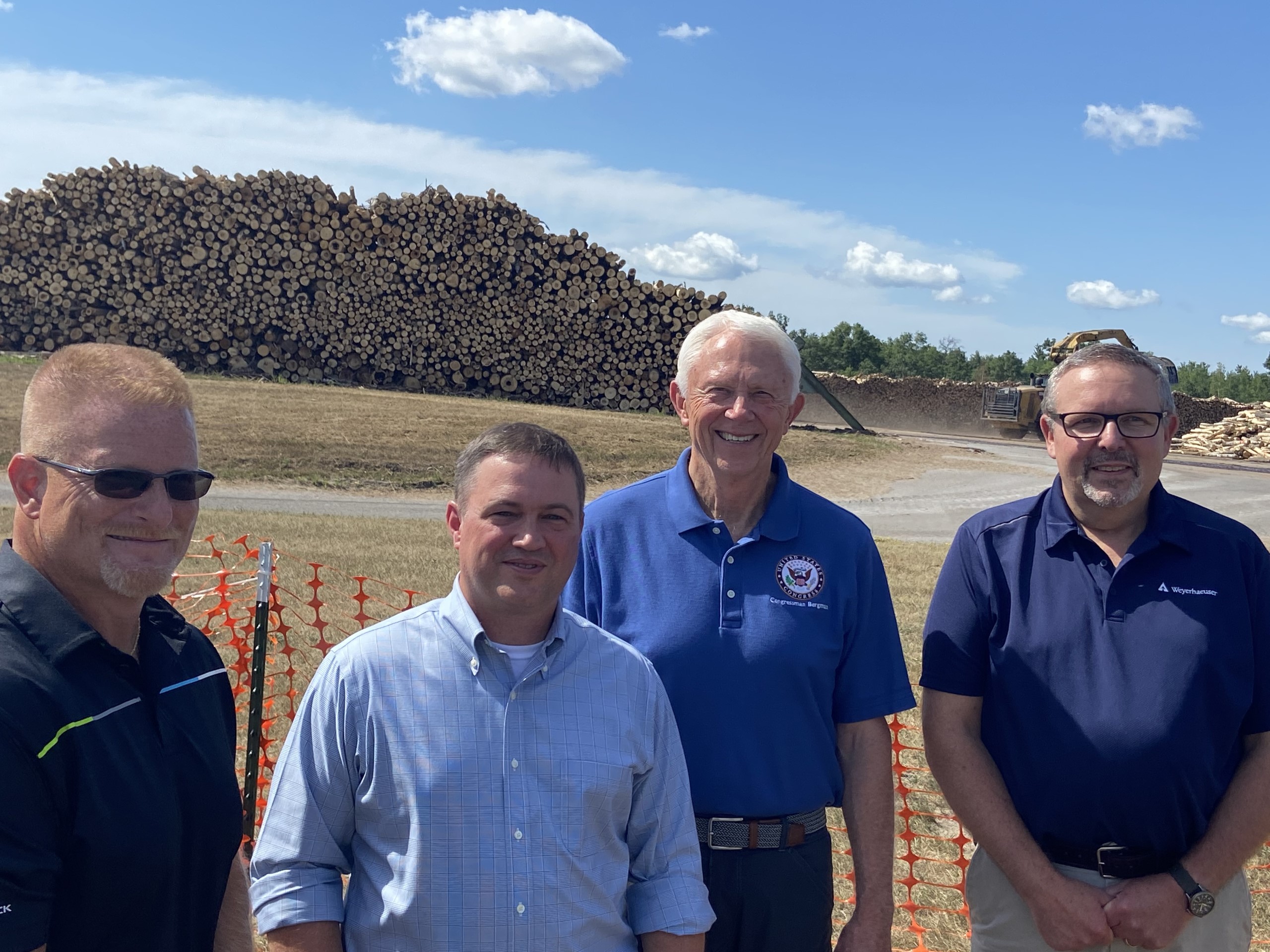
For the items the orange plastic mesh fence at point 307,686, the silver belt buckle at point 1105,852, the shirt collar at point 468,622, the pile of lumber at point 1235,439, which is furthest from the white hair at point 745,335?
the pile of lumber at point 1235,439

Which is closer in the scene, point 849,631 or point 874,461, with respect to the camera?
point 849,631

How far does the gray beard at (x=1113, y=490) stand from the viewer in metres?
2.36

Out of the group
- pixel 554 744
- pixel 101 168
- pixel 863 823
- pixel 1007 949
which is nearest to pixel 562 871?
pixel 554 744

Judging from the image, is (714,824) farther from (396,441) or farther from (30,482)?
(396,441)

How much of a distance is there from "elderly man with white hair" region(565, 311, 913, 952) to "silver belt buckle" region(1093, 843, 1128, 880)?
0.50m

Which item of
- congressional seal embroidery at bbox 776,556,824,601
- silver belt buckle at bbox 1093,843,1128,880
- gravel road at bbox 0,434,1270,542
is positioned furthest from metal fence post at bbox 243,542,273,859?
gravel road at bbox 0,434,1270,542

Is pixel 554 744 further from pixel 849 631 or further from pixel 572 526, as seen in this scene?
pixel 849 631

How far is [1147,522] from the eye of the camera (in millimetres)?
2430

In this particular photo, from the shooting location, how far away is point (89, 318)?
21.2 meters

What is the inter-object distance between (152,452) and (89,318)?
2250 cm

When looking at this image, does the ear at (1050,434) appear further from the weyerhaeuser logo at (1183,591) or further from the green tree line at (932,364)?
the green tree line at (932,364)

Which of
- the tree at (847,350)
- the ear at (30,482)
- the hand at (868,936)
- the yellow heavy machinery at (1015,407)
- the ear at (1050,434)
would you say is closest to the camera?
the ear at (30,482)

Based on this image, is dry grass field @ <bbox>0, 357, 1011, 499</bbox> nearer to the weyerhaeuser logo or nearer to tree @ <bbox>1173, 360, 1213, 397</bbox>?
the weyerhaeuser logo

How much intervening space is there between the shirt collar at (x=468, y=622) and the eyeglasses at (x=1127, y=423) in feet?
4.50
